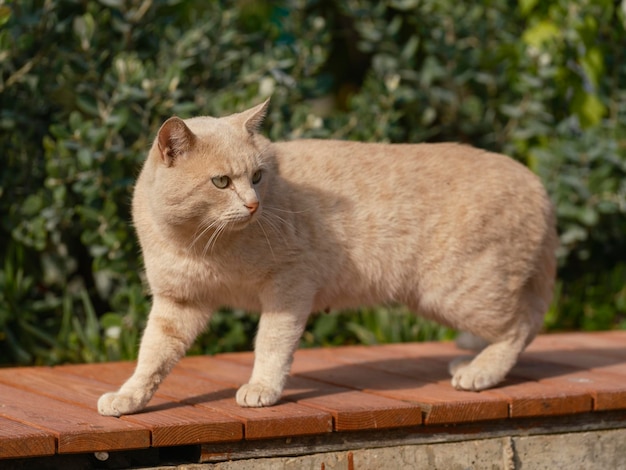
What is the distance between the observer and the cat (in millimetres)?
3123

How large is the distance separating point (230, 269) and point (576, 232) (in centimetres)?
264

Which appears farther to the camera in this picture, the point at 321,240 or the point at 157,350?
the point at 321,240

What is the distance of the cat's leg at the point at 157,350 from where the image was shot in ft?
10.2

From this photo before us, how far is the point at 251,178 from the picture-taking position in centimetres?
316

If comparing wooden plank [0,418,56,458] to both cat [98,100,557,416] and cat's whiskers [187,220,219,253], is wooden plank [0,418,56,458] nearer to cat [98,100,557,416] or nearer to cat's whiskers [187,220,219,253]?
cat [98,100,557,416]

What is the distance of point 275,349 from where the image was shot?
3.32 metres

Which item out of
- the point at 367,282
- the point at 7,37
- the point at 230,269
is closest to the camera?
the point at 230,269

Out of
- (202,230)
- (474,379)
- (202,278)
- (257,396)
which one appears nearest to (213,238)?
(202,230)

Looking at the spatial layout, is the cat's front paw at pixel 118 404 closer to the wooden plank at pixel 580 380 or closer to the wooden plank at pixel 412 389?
the wooden plank at pixel 412 389

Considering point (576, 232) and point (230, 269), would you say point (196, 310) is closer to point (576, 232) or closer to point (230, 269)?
point (230, 269)

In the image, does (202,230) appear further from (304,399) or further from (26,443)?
(26,443)

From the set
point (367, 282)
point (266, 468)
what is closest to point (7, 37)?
point (367, 282)

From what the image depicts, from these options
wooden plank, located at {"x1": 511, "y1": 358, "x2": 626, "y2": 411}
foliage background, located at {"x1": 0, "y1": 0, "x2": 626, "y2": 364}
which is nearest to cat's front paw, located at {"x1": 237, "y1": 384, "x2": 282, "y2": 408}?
wooden plank, located at {"x1": 511, "y1": 358, "x2": 626, "y2": 411}

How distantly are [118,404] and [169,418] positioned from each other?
0.58ft
